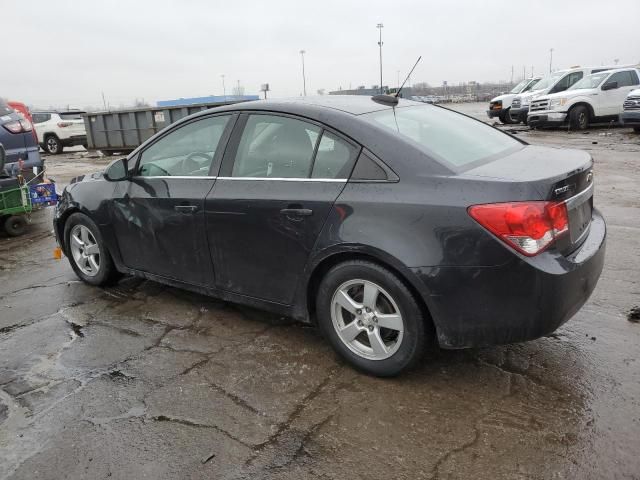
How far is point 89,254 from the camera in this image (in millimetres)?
4656

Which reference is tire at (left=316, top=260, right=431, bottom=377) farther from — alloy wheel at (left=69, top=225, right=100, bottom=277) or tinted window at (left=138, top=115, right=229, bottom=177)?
alloy wheel at (left=69, top=225, right=100, bottom=277)

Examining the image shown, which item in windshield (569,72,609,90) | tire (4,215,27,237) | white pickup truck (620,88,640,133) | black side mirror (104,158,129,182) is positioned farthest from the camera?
windshield (569,72,609,90)

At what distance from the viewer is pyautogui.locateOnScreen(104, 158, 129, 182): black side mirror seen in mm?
4203

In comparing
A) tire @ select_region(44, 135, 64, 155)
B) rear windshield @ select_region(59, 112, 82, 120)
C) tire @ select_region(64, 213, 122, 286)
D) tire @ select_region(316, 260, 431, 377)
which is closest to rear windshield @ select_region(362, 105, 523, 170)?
tire @ select_region(316, 260, 431, 377)

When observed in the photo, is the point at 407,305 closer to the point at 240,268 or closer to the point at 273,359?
the point at 273,359

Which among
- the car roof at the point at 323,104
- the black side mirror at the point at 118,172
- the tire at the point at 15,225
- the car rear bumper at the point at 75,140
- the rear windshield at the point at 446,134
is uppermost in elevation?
the car roof at the point at 323,104

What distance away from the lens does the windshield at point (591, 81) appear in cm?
1778

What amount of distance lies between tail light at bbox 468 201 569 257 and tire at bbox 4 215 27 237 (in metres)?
6.45

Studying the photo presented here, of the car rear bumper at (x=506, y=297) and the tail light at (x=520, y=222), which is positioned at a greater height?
the tail light at (x=520, y=222)

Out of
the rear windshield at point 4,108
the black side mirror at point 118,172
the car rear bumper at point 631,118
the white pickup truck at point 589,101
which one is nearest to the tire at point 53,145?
the rear windshield at point 4,108

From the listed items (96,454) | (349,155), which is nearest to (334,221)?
(349,155)

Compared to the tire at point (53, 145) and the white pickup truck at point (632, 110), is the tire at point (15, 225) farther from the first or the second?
the white pickup truck at point (632, 110)

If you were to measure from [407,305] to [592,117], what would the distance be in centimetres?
1847

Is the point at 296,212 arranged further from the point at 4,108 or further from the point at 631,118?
the point at 631,118
